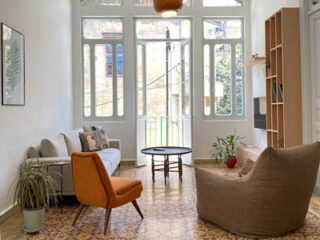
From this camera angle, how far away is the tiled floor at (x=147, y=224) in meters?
2.82

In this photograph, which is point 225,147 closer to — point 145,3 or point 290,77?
point 290,77

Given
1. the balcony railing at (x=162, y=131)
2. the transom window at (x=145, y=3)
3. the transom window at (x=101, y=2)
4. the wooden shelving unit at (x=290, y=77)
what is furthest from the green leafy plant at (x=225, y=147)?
the transom window at (x=101, y=2)

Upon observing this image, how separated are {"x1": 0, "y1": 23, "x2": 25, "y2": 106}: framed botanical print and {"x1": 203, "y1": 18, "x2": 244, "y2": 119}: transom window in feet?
13.3

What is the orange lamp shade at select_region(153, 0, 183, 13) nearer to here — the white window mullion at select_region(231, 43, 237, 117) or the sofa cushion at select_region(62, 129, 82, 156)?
the sofa cushion at select_region(62, 129, 82, 156)

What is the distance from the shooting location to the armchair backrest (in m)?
2.85

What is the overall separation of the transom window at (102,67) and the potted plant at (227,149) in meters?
2.27

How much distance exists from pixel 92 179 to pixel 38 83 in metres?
2.23

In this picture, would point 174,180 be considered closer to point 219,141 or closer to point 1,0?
point 219,141

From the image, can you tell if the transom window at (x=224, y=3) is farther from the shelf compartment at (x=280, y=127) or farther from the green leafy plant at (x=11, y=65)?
the green leafy plant at (x=11, y=65)

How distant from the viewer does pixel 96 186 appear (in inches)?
114

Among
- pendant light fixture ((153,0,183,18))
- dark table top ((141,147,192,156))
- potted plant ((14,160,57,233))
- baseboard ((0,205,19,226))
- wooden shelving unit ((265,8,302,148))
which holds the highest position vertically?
pendant light fixture ((153,0,183,18))

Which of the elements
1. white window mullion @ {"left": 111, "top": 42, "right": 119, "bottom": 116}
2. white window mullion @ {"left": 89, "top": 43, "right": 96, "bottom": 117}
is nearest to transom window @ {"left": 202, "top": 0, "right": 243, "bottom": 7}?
white window mullion @ {"left": 111, "top": 42, "right": 119, "bottom": 116}

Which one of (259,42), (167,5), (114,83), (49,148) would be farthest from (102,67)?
(167,5)

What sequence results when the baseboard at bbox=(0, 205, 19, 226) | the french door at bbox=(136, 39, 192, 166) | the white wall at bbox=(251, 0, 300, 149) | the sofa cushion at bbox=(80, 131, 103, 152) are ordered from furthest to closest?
the french door at bbox=(136, 39, 192, 166)
the white wall at bbox=(251, 0, 300, 149)
the sofa cushion at bbox=(80, 131, 103, 152)
the baseboard at bbox=(0, 205, 19, 226)
